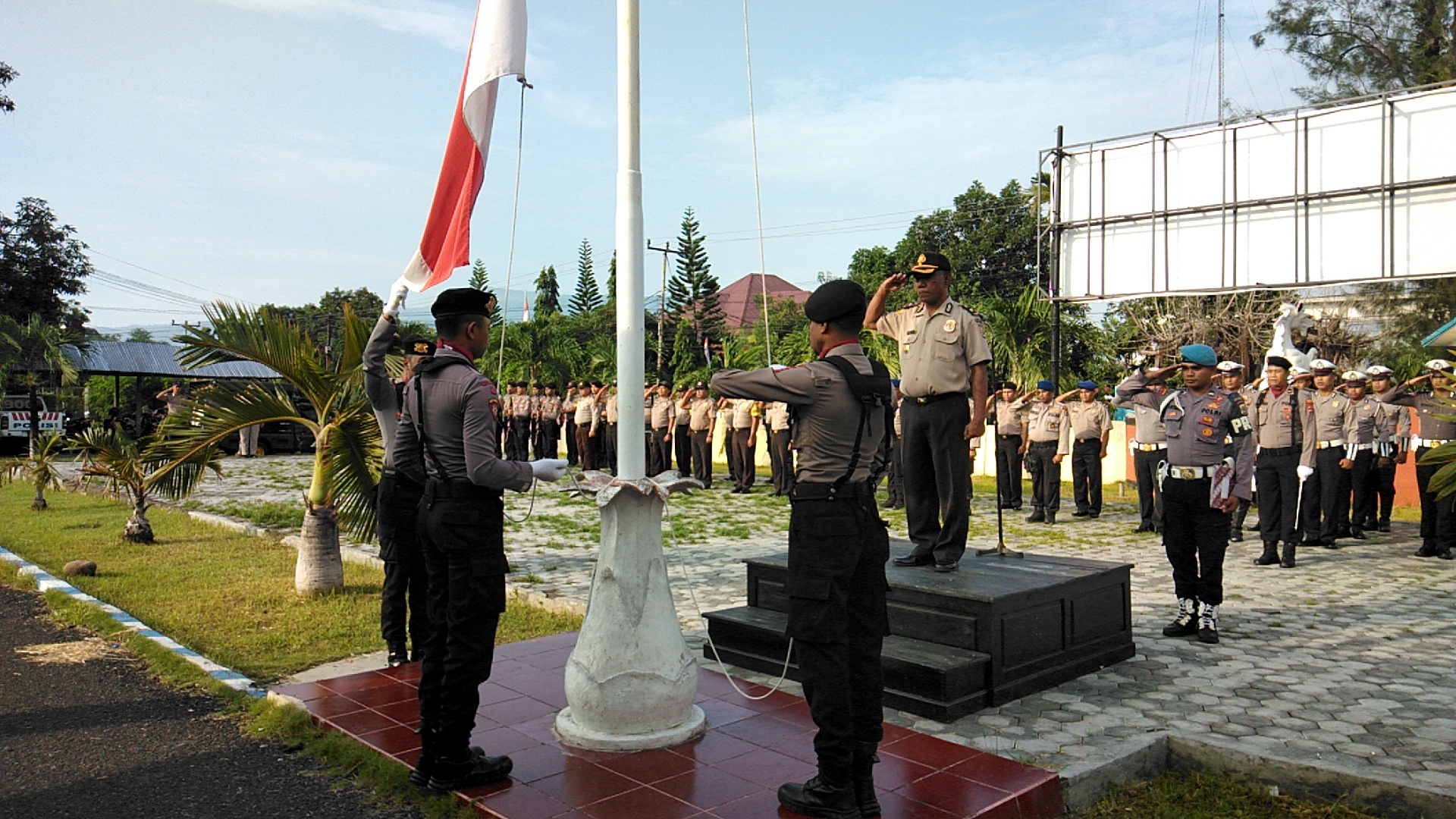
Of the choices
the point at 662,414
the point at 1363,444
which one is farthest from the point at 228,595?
the point at 662,414

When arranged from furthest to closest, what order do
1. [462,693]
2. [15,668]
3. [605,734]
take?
[15,668] → [605,734] → [462,693]

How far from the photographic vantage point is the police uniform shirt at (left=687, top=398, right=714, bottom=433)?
18.5m

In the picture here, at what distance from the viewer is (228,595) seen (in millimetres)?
7789

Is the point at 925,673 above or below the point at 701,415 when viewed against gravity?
below

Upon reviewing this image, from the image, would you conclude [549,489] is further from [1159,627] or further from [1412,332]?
[1412,332]

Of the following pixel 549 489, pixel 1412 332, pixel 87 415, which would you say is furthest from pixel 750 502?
pixel 87 415

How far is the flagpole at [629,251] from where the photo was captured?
14.3ft

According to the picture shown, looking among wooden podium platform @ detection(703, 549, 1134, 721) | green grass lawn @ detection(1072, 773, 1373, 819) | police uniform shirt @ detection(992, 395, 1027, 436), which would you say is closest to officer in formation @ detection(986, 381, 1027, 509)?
police uniform shirt @ detection(992, 395, 1027, 436)

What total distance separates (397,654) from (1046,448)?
9.89m

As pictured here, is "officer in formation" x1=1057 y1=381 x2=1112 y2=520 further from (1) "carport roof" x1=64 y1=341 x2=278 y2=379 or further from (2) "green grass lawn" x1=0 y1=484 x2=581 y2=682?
(1) "carport roof" x1=64 y1=341 x2=278 y2=379

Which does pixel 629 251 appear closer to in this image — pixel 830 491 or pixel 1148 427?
pixel 830 491

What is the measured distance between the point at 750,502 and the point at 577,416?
716cm

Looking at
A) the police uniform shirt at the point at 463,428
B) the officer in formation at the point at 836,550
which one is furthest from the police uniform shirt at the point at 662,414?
the officer in formation at the point at 836,550

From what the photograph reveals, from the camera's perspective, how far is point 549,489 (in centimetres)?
1705
